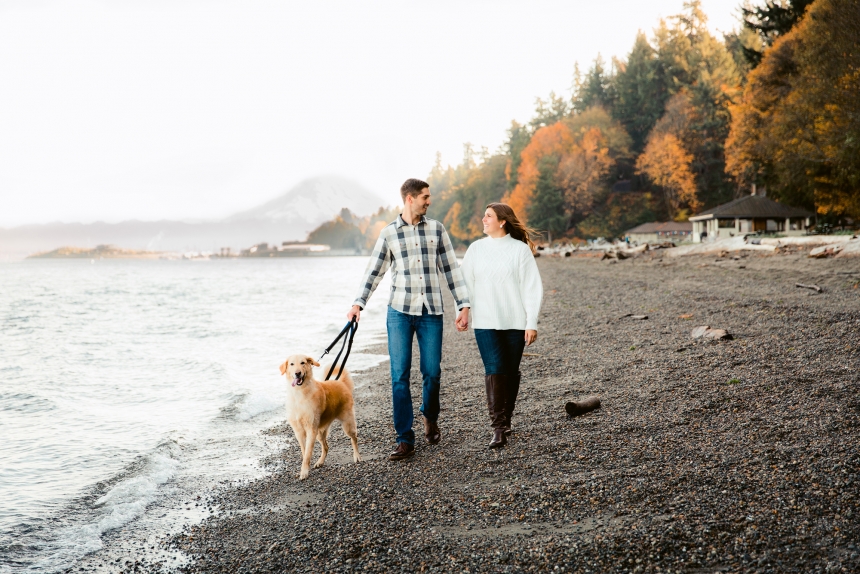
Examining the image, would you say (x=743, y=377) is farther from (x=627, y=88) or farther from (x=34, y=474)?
(x=627, y=88)

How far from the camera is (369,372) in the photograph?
38.9 feet

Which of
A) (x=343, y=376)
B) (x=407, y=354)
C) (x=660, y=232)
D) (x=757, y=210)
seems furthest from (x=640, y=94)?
(x=407, y=354)

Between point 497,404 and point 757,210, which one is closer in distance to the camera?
point 497,404

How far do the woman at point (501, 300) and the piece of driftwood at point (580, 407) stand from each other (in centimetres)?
114

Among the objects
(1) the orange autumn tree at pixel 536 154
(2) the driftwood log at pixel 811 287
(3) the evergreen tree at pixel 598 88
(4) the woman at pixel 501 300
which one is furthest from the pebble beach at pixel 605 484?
(3) the evergreen tree at pixel 598 88

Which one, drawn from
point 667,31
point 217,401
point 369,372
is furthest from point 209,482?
point 667,31

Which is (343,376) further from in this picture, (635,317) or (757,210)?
(757,210)

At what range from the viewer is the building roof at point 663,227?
205ft

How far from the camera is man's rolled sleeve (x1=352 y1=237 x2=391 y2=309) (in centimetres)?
549

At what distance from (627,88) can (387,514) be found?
3356 inches

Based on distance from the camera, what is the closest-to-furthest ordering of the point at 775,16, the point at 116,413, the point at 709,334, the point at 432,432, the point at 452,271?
the point at 452,271, the point at 432,432, the point at 709,334, the point at 116,413, the point at 775,16

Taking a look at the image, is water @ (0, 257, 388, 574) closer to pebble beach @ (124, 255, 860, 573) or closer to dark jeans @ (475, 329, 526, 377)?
pebble beach @ (124, 255, 860, 573)

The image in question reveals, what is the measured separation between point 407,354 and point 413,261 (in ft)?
2.87

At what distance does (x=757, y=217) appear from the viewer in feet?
156
